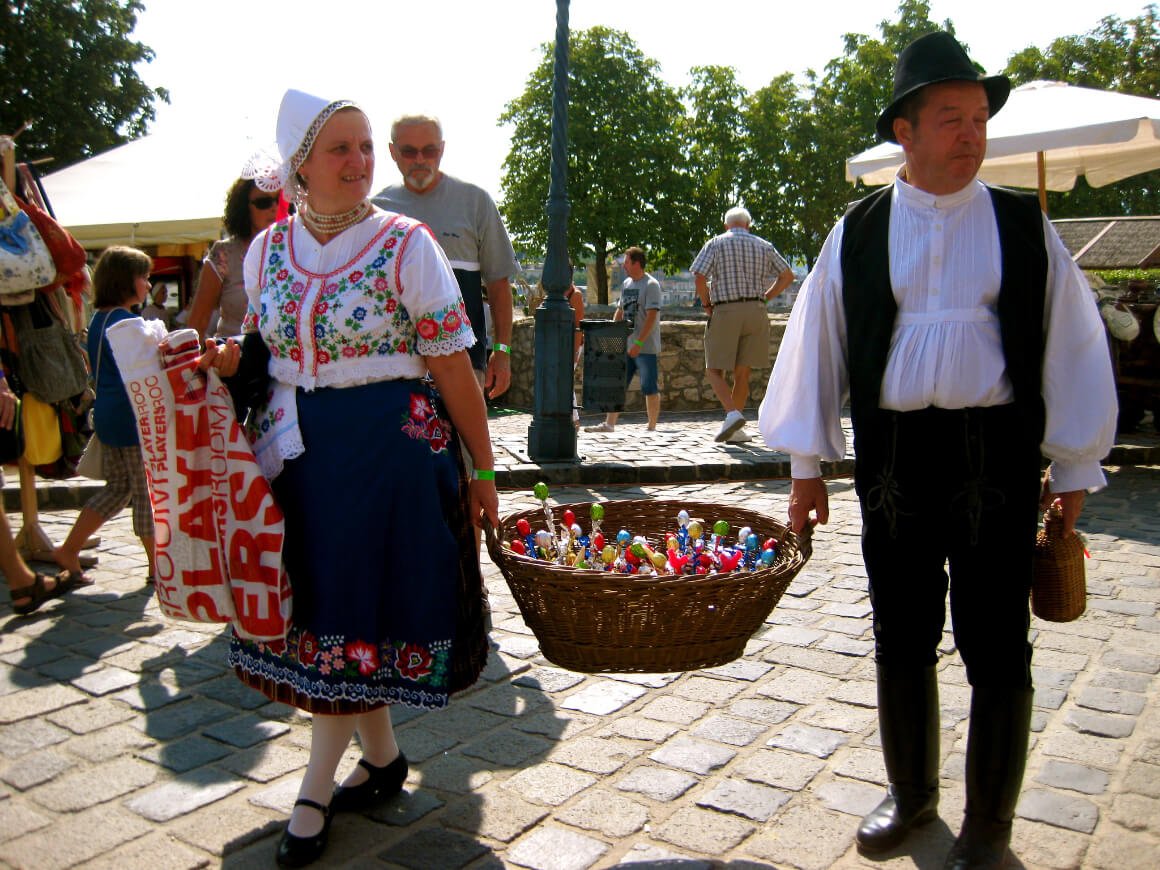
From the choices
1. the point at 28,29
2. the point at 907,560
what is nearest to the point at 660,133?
the point at 28,29

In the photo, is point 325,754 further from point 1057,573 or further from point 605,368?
point 605,368

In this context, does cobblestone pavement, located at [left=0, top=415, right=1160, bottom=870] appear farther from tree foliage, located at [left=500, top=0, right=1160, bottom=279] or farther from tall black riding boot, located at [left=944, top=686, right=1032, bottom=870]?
tree foliage, located at [left=500, top=0, right=1160, bottom=279]

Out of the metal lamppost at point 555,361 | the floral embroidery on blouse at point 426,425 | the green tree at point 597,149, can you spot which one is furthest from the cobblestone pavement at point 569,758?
the green tree at point 597,149

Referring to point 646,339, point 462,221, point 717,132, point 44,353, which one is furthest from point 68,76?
point 717,132

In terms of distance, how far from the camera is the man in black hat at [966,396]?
2568mm

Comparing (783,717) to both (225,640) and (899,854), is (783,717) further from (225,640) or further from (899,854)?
(225,640)

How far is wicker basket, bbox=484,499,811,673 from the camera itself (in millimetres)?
2615

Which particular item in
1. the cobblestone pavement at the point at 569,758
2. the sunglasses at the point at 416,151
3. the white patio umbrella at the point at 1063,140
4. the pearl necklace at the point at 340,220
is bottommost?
the cobblestone pavement at the point at 569,758

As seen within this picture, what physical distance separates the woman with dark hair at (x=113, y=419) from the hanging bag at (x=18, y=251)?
275 millimetres

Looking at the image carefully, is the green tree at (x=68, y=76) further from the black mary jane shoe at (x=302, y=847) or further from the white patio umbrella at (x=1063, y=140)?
the black mary jane shoe at (x=302, y=847)

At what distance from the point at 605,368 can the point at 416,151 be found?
7.08 meters

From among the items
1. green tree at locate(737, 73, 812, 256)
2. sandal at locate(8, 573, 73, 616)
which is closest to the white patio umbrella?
sandal at locate(8, 573, 73, 616)

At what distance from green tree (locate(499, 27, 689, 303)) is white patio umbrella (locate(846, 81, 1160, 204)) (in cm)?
3525

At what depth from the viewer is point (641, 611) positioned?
264 cm
